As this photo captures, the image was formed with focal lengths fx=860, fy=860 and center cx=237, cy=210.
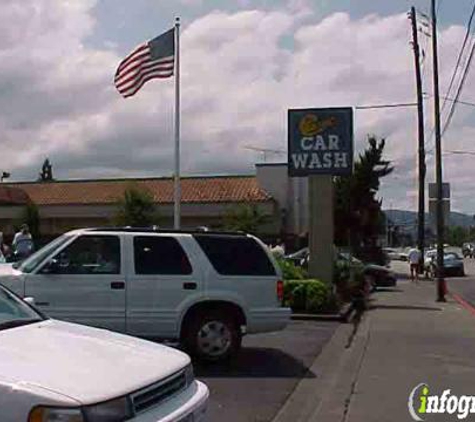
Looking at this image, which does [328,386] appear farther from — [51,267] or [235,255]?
[51,267]

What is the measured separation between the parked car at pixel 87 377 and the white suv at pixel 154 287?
5.05m

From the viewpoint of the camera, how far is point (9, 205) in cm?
6506

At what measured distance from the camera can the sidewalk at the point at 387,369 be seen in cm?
852

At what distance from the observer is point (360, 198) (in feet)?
151

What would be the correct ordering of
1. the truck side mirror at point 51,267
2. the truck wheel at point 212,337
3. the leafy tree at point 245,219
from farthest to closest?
the leafy tree at point 245,219
the truck wheel at point 212,337
the truck side mirror at point 51,267


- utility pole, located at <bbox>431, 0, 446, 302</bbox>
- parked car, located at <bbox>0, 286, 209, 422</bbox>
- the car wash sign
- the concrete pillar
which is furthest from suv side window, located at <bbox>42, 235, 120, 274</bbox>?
utility pole, located at <bbox>431, 0, 446, 302</bbox>

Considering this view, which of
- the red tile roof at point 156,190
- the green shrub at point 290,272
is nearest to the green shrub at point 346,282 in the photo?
the green shrub at point 290,272

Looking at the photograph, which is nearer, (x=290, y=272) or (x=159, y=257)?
(x=159, y=257)

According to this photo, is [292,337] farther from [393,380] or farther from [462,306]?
[462,306]

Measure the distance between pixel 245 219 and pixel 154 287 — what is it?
4116 centimetres

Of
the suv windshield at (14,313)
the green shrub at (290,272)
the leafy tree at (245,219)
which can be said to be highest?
the leafy tree at (245,219)

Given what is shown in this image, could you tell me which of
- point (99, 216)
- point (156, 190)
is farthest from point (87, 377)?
point (156, 190)

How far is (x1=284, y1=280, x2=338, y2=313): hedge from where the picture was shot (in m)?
18.4
